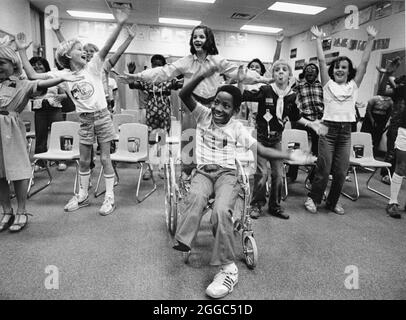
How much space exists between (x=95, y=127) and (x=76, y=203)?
0.80 metres

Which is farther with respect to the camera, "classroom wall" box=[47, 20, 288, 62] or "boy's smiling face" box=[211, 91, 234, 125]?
"classroom wall" box=[47, 20, 288, 62]

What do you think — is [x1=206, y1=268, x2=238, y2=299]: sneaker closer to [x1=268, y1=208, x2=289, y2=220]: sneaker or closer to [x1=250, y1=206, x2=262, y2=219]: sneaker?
[x1=250, y1=206, x2=262, y2=219]: sneaker

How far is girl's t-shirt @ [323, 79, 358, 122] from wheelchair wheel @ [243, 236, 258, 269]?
163cm

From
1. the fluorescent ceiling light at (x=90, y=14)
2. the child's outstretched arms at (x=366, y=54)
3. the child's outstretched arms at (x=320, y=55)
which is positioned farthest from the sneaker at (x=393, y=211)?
the fluorescent ceiling light at (x=90, y=14)

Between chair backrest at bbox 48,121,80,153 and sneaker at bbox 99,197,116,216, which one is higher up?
chair backrest at bbox 48,121,80,153

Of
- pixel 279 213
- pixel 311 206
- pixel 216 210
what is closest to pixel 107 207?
pixel 216 210

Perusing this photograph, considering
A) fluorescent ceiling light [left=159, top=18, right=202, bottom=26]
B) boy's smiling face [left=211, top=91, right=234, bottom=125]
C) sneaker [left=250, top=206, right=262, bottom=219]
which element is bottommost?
sneaker [left=250, top=206, right=262, bottom=219]

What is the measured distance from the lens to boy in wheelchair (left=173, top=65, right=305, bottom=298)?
1770 mm

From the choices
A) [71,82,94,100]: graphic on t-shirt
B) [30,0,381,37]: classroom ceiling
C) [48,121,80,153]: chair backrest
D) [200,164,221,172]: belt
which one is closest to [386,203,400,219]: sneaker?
[200,164,221,172]: belt

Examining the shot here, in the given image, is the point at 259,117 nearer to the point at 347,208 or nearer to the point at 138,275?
the point at 347,208

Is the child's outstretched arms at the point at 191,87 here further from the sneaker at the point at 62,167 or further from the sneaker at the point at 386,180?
the sneaker at the point at 386,180

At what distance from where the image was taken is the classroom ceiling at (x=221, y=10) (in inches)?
255
